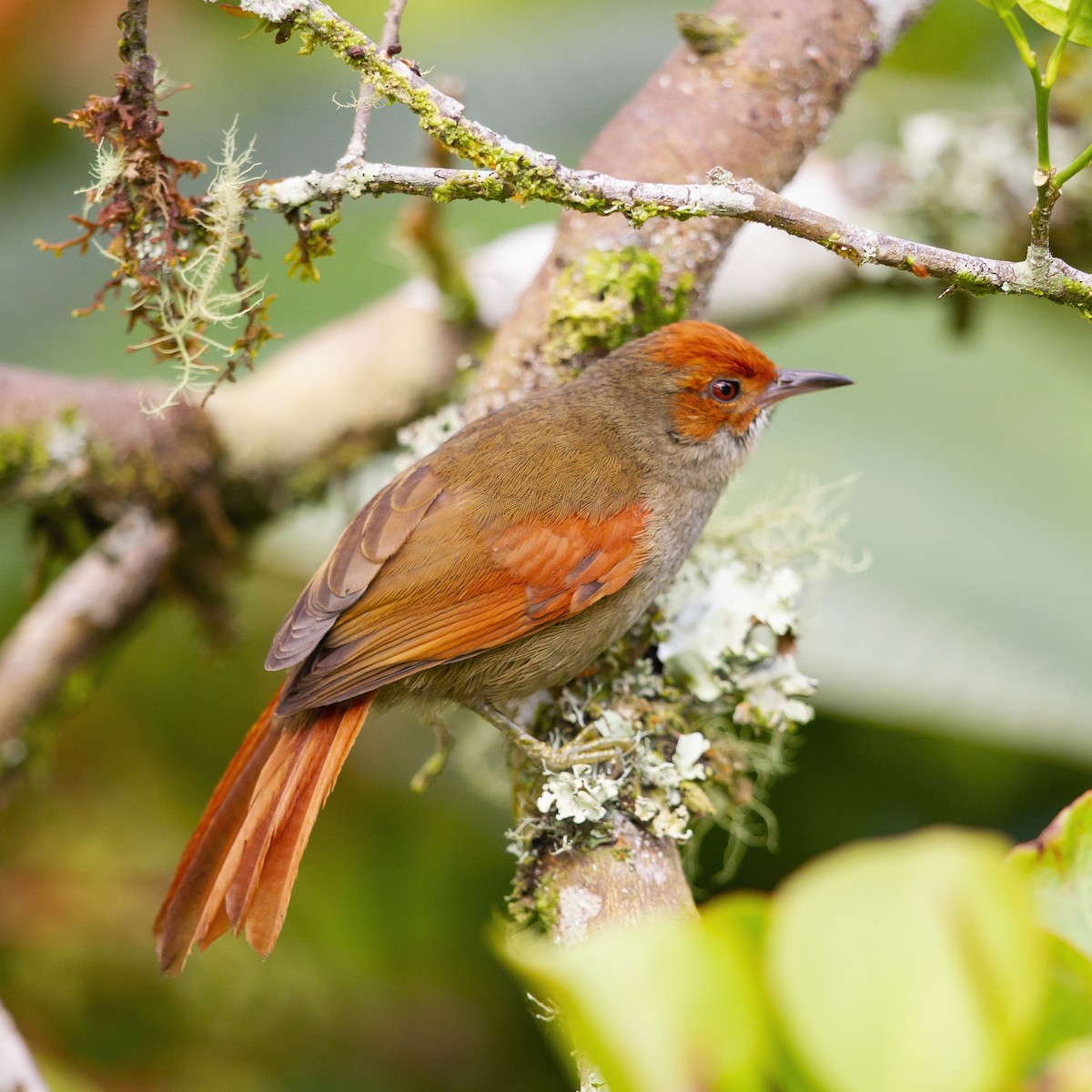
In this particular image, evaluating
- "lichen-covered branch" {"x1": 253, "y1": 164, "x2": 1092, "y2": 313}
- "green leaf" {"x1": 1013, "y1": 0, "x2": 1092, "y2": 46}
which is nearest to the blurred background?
"lichen-covered branch" {"x1": 253, "y1": 164, "x2": 1092, "y2": 313}

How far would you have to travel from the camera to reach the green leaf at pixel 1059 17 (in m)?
1.59

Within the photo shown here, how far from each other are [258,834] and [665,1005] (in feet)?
5.39

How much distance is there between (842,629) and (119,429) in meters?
2.11

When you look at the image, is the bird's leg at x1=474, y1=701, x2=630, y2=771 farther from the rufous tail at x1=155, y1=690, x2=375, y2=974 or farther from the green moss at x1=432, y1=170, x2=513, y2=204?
the green moss at x1=432, y1=170, x2=513, y2=204

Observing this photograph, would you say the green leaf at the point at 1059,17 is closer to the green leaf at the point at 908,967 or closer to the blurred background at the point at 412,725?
the green leaf at the point at 908,967

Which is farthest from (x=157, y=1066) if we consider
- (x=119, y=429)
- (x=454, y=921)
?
(x=119, y=429)

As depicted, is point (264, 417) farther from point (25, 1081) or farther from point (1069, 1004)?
point (1069, 1004)

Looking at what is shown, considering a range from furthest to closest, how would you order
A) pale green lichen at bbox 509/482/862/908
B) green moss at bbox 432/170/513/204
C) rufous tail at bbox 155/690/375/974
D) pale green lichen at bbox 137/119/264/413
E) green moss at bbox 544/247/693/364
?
green moss at bbox 544/247/693/364 → rufous tail at bbox 155/690/375/974 → pale green lichen at bbox 509/482/862/908 → pale green lichen at bbox 137/119/264/413 → green moss at bbox 432/170/513/204

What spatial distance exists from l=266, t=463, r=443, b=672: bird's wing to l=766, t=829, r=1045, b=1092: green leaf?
5.86 feet

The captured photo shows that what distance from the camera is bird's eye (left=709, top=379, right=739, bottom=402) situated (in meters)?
3.00

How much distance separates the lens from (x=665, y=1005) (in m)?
0.94

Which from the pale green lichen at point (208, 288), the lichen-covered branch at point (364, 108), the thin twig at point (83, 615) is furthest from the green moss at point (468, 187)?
the thin twig at point (83, 615)

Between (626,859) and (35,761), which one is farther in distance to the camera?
(35,761)

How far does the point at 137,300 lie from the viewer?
83.4 inches
